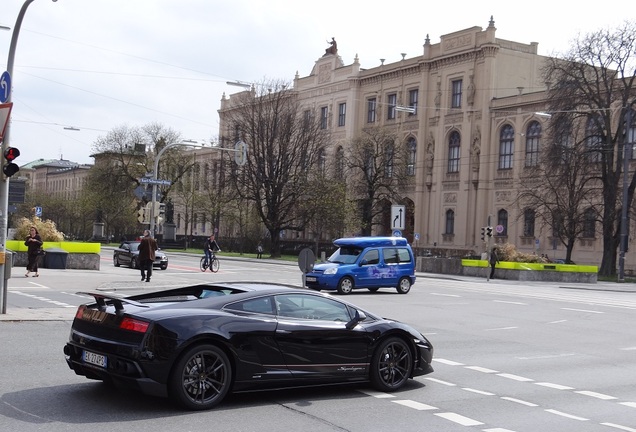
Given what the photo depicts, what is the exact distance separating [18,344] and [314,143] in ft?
214

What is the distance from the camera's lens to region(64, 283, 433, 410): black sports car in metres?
8.57

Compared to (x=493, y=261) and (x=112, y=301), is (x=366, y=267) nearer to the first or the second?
(x=493, y=261)

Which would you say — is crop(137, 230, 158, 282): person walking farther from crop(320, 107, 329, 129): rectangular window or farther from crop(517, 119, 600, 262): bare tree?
crop(320, 107, 329, 129): rectangular window

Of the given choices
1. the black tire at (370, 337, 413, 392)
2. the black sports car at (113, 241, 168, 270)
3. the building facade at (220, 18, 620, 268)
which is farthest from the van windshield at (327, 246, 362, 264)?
the building facade at (220, 18, 620, 268)

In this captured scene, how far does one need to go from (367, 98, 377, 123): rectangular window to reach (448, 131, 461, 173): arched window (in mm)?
11348

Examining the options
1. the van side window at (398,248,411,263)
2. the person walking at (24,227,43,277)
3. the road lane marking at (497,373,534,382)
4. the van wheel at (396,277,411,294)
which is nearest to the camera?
the road lane marking at (497,373,534,382)

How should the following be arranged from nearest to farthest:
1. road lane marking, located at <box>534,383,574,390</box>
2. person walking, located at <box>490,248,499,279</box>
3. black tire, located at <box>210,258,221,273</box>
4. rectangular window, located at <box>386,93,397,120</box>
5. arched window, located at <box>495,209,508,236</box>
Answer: road lane marking, located at <box>534,383,574,390</box> < black tire, located at <box>210,258,221,273</box> < person walking, located at <box>490,248,499,279</box> < arched window, located at <box>495,209,508,236</box> < rectangular window, located at <box>386,93,397,120</box>

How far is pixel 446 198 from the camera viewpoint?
75250mm

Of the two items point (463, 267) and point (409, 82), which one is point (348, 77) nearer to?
point (409, 82)

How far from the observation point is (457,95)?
74875 mm

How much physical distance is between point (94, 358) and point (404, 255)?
74.2ft

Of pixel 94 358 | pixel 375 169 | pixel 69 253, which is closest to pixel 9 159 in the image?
pixel 94 358

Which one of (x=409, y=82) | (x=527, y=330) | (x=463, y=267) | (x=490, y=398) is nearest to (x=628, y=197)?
(x=463, y=267)

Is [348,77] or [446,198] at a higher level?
[348,77]
